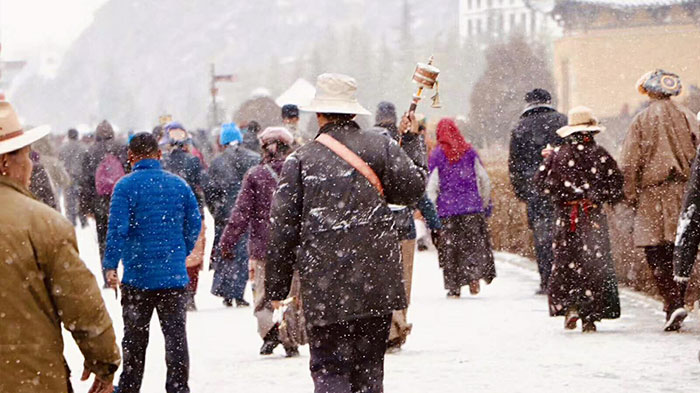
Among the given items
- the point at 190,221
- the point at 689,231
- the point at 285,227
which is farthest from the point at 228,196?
the point at 285,227

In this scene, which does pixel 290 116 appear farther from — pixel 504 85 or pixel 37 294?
pixel 504 85

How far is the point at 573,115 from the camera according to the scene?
37.0 ft

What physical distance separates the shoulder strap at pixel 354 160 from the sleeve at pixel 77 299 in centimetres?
190

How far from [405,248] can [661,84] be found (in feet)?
7.39

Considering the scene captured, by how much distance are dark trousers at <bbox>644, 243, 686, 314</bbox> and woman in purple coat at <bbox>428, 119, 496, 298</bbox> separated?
10.5 ft

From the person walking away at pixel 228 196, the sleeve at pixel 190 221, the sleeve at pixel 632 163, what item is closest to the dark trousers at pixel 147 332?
the sleeve at pixel 190 221

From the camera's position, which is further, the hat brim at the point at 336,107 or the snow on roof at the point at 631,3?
the snow on roof at the point at 631,3

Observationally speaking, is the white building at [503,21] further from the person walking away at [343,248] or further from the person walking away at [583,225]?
the person walking away at [343,248]

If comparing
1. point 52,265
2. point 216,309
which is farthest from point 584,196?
point 52,265

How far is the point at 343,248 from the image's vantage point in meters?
6.39

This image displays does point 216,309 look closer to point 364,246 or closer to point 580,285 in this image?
point 580,285

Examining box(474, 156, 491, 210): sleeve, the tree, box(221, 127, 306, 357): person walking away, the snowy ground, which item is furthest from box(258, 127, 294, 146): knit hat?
the tree

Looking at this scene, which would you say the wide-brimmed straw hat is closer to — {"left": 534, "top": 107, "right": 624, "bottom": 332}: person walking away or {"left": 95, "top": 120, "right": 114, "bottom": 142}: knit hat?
{"left": 534, "top": 107, "right": 624, "bottom": 332}: person walking away

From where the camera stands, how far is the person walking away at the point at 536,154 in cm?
1354
